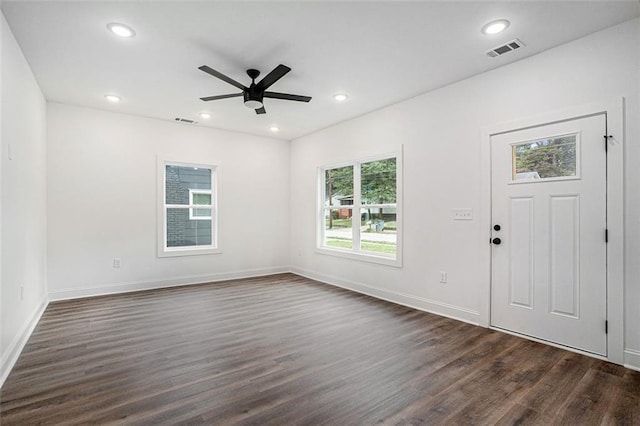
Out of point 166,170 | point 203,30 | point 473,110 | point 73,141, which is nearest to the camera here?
point 203,30

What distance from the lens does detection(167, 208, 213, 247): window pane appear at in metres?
5.54

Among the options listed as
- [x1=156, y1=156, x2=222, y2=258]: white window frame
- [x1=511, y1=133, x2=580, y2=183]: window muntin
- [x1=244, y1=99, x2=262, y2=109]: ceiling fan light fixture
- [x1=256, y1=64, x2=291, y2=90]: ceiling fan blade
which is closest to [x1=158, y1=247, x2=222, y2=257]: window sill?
[x1=156, y1=156, x2=222, y2=258]: white window frame

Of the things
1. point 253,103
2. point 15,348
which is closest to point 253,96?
point 253,103

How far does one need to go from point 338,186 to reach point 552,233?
11.1 ft

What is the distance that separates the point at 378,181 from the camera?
4938 millimetres

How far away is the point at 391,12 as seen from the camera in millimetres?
2475

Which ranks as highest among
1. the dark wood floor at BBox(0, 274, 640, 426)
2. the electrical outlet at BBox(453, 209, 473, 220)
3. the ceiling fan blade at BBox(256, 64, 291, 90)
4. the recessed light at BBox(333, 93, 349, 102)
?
the recessed light at BBox(333, 93, 349, 102)

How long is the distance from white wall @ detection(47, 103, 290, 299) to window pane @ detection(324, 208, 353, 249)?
1.28 m

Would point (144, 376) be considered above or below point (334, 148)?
below

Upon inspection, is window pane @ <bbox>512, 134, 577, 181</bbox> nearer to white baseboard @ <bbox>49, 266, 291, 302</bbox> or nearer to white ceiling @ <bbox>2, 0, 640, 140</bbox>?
white ceiling @ <bbox>2, 0, 640, 140</bbox>

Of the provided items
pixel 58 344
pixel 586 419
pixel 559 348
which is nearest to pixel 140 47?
pixel 58 344

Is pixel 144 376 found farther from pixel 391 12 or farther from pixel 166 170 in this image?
pixel 166 170

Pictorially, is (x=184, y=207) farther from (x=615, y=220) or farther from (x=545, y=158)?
(x=615, y=220)

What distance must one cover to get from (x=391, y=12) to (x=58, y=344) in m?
4.09
